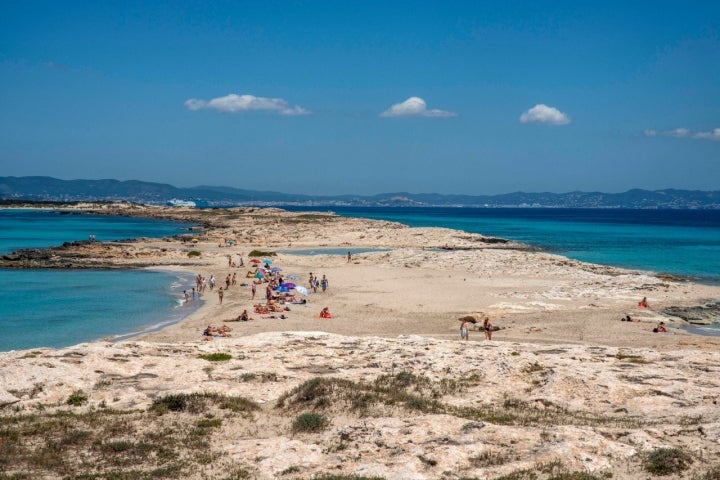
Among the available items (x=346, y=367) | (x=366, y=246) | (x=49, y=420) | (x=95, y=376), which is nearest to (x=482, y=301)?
(x=346, y=367)

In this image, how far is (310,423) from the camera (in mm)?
12773

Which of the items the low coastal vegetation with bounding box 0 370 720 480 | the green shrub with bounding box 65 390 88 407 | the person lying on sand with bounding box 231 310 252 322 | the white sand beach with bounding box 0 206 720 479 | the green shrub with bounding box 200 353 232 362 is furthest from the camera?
the person lying on sand with bounding box 231 310 252 322

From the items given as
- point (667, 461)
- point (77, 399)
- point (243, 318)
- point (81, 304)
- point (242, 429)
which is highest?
point (667, 461)

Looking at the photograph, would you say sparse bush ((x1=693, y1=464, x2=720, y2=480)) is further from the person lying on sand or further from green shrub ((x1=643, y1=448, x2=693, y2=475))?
the person lying on sand

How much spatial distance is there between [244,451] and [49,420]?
4794 mm

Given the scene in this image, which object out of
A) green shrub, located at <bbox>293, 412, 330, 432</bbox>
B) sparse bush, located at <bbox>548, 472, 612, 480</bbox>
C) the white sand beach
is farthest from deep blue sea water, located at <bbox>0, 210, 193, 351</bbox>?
sparse bush, located at <bbox>548, 472, 612, 480</bbox>

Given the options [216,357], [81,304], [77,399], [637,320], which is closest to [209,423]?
[77,399]

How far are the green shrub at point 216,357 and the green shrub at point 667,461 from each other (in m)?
12.2

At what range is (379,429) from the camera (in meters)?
12.0

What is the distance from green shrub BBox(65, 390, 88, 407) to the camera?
1447 cm

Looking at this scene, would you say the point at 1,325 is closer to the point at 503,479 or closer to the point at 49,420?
the point at 49,420

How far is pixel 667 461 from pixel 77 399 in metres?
12.7

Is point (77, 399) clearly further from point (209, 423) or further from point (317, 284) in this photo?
point (317, 284)

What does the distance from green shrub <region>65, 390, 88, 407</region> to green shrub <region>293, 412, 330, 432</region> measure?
17.9ft
